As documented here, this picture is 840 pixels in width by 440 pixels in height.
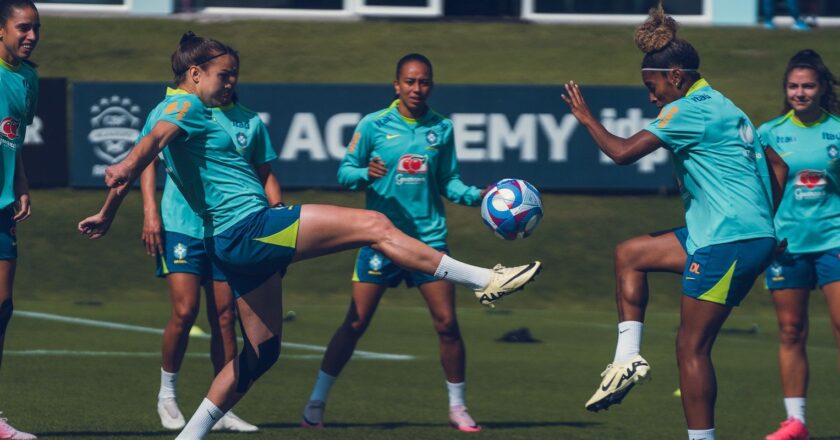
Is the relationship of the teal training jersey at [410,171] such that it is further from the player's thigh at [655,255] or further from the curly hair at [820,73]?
the curly hair at [820,73]

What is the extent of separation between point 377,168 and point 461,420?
1772 millimetres

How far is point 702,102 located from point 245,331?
9.04ft

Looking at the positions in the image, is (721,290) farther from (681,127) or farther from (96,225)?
(96,225)

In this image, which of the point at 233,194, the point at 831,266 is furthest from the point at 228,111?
the point at 831,266

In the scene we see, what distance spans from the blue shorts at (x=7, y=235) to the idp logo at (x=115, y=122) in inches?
388

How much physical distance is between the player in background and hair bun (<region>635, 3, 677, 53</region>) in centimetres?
258

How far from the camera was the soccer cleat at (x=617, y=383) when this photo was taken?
7.62m

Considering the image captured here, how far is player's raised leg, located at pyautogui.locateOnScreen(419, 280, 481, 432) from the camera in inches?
372

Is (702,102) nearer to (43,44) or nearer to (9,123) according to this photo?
(9,123)

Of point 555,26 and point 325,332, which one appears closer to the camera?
Result: point 325,332

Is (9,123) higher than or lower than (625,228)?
higher

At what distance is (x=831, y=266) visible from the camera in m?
9.27

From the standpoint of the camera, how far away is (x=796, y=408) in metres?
9.12

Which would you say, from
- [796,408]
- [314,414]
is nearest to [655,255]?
[796,408]
